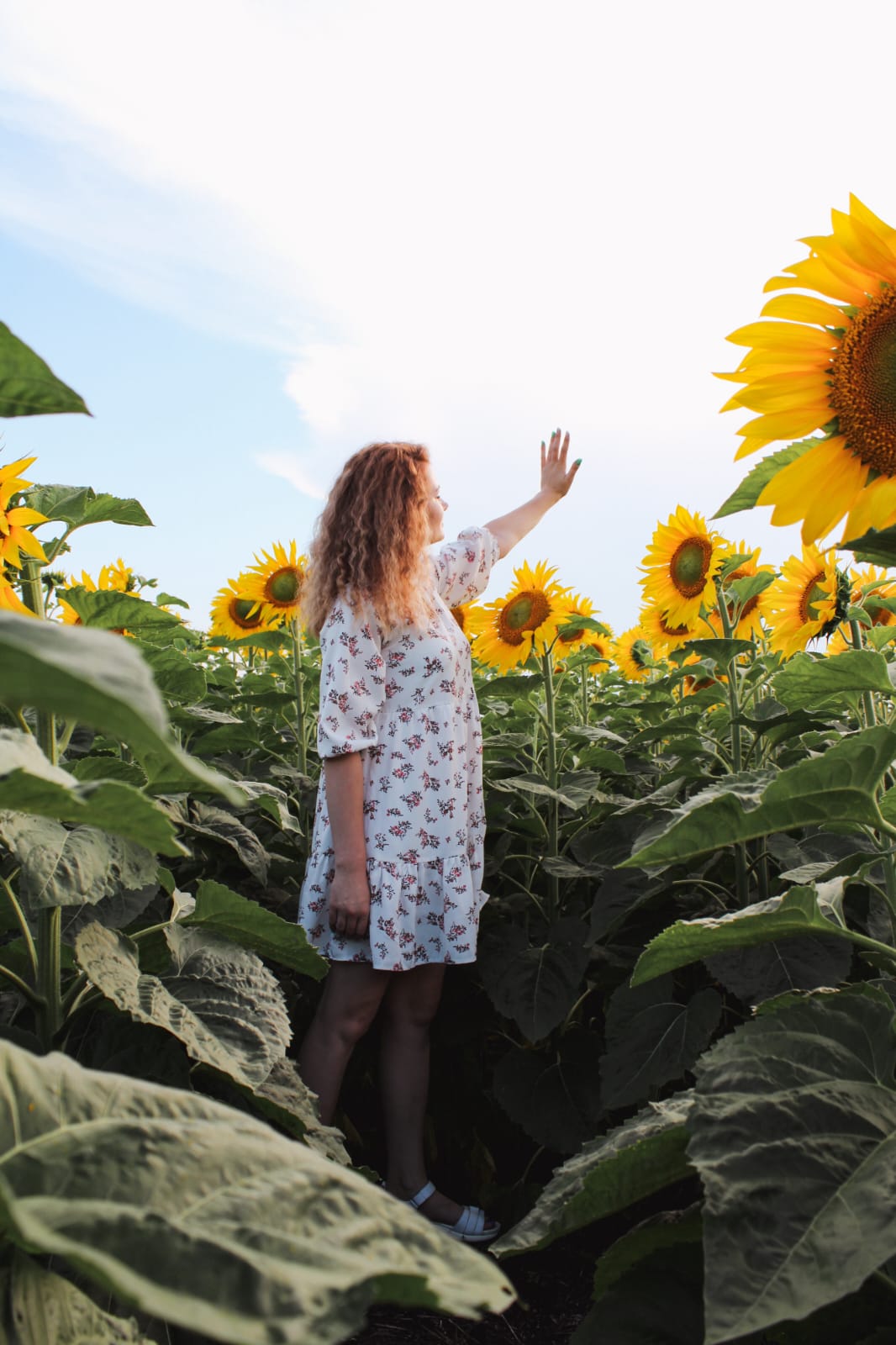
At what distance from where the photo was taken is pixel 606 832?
307 cm

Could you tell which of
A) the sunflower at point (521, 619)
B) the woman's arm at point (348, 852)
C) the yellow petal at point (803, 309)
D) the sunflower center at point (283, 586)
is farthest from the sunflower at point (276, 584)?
the yellow petal at point (803, 309)

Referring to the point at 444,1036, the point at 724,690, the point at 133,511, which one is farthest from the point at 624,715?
the point at 133,511

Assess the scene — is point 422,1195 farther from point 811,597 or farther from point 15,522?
point 15,522

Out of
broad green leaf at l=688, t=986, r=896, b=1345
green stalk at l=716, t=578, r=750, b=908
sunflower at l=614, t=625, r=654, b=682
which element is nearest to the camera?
broad green leaf at l=688, t=986, r=896, b=1345

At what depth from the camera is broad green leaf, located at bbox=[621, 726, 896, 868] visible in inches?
47.1

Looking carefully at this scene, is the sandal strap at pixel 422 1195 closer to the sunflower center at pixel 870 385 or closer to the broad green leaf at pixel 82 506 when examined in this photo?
the broad green leaf at pixel 82 506

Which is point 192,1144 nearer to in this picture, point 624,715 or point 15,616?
point 15,616

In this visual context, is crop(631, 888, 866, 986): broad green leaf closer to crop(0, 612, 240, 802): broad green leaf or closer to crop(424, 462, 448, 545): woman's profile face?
crop(0, 612, 240, 802): broad green leaf

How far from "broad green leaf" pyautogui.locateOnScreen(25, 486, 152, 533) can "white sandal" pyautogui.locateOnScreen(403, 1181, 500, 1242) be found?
1.95 metres

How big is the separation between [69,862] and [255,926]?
1.06ft

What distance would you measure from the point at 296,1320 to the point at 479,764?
2.69 meters

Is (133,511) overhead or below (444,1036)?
overhead

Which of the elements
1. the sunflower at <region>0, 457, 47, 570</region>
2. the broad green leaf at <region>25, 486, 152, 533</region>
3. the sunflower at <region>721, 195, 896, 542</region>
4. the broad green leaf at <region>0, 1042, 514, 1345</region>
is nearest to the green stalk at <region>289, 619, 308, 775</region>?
the broad green leaf at <region>25, 486, 152, 533</region>

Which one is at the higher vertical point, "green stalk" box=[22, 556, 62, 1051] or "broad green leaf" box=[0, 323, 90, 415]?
"broad green leaf" box=[0, 323, 90, 415]
